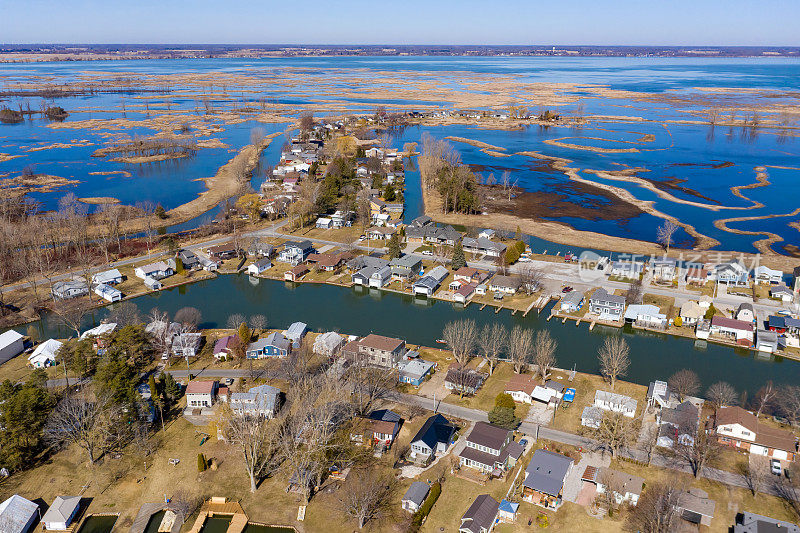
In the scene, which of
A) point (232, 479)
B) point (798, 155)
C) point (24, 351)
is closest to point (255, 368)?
point (232, 479)

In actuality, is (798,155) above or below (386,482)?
above

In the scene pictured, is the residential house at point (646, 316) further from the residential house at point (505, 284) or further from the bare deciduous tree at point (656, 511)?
the bare deciduous tree at point (656, 511)

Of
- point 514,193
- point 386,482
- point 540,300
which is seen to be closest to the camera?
point 386,482

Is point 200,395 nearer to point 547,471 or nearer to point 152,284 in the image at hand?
point 547,471

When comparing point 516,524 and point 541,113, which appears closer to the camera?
point 516,524

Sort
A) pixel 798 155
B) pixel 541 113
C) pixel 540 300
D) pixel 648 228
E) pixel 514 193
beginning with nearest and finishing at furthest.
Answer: pixel 540 300 < pixel 648 228 < pixel 514 193 < pixel 798 155 < pixel 541 113

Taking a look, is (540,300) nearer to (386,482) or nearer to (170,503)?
(386,482)
